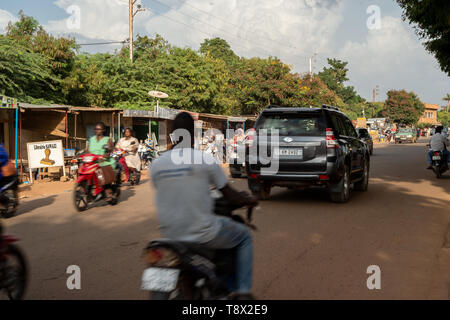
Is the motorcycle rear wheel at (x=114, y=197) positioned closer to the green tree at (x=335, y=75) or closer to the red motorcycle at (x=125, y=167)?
the red motorcycle at (x=125, y=167)

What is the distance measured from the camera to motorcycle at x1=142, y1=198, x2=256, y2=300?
2.79 meters

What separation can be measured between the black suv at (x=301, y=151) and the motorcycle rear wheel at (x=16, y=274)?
556 centimetres

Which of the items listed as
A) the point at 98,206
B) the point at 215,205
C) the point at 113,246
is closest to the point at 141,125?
the point at 98,206

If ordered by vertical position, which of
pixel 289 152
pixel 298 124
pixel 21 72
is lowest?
pixel 289 152

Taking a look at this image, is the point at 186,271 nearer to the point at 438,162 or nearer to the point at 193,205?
the point at 193,205

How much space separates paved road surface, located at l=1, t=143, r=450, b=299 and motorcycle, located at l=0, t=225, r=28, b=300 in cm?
24

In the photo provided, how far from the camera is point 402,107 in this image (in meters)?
84.2

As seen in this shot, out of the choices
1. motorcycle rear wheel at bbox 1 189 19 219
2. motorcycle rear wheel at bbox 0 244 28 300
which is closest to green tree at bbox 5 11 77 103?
motorcycle rear wheel at bbox 1 189 19 219

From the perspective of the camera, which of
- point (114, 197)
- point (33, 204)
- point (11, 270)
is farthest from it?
point (33, 204)

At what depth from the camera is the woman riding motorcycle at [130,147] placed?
12.8 m

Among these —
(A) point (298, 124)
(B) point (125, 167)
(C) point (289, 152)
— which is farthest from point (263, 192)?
(B) point (125, 167)

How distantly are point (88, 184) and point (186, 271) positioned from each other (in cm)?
657

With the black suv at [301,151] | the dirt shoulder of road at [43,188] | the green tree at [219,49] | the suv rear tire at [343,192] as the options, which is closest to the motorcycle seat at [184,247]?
the black suv at [301,151]

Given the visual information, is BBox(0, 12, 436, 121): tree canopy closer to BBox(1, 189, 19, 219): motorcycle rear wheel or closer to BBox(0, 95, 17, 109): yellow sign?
BBox(0, 95, 17, 109): yellow sign
